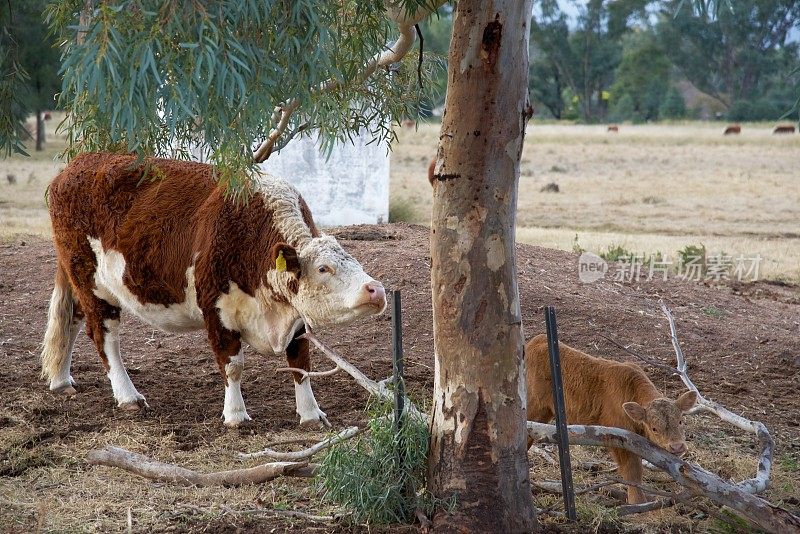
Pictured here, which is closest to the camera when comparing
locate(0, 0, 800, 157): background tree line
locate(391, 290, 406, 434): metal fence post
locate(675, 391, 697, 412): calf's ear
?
locate(391, 290, 406, 434): metal fence post

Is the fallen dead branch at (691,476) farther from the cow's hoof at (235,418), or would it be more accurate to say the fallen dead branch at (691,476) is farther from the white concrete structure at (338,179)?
the white concrete structure at (338,179)

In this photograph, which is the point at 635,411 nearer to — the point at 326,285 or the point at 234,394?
the point at 326,285

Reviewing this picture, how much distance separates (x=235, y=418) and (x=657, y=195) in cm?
1825

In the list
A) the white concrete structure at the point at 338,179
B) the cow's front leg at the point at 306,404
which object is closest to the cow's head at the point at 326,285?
the cow's front leg at the point at 306,404

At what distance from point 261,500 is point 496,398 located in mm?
1372

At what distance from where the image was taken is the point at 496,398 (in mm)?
4965

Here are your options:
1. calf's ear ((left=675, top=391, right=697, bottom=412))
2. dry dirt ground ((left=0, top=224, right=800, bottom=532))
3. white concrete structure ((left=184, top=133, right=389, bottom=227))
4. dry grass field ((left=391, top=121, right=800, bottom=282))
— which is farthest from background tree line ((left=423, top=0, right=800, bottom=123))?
calf's ear ((left=675, top=391, right=697, bottom=412))

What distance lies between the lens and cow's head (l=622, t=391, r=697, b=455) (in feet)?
18.3

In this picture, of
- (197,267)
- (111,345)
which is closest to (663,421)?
(197,267)

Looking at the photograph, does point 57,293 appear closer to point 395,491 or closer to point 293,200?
point 293,200

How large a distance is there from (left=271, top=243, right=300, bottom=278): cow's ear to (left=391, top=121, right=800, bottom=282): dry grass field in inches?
310

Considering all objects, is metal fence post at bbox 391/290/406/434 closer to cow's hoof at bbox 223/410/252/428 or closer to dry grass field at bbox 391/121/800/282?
cow's hoof at bbox 223/410/252/428

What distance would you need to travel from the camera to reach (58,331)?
26.9 ft

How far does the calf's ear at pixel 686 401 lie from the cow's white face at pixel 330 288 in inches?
78.2
